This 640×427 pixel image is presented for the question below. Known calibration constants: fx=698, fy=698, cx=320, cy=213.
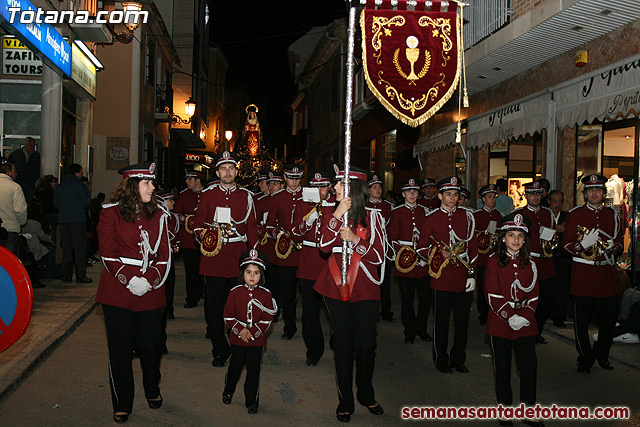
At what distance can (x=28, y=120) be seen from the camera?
1723 centimetres

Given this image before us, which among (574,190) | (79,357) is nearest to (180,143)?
(574,190)

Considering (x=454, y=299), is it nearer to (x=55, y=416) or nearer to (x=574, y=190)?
Answer: (x=55, y=416)

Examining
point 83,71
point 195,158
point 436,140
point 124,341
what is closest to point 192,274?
point 124,341

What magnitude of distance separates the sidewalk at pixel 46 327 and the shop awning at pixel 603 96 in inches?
326

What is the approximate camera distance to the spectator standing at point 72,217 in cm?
1347

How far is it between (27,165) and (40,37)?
3573mm

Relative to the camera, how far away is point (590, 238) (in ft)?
25.4

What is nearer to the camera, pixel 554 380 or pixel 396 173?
pixel 554 380

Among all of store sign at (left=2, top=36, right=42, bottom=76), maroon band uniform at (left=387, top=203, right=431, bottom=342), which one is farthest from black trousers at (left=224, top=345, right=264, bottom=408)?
store sign at (left=2, top=36, right=42, bottom=76)

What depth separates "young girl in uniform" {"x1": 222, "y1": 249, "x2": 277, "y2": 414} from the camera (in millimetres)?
Result: 6035

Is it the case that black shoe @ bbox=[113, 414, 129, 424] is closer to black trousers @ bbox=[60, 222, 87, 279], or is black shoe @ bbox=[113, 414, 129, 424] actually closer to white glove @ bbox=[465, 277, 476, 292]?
white glove @ bbox=[465, 277, 476, 292]

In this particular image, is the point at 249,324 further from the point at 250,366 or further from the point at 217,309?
the point at 217,309

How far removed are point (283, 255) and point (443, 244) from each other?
7.91 feet

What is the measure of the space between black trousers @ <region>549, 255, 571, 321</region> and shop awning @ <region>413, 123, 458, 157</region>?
6.12m
